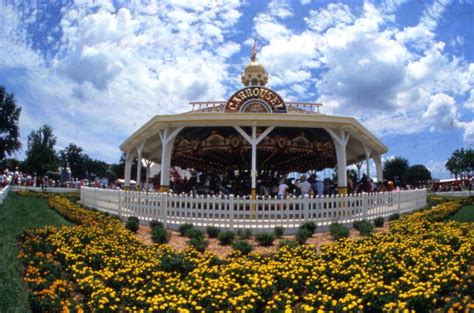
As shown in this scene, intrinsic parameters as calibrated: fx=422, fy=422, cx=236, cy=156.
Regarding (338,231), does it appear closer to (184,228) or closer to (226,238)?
(226,238)

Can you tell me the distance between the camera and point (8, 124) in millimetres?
40719

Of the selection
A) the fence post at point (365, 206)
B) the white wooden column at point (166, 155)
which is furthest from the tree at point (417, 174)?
the white wooden column at point (166, 155)

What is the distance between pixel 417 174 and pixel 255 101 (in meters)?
73.0

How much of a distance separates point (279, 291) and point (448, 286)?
251cm

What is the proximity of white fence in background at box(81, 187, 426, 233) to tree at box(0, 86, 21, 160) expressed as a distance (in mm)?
30573

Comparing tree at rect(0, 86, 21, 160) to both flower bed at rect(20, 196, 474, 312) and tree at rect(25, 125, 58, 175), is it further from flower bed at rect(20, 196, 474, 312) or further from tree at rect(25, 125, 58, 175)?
flower bed at rect(20, 196, 474, 312)

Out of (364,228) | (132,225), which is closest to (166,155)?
(132,225)

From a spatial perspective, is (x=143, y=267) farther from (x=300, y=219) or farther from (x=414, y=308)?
(x=300, y=219)

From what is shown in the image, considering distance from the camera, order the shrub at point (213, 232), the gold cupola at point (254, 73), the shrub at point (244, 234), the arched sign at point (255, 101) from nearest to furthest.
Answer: the shrub at point (244, 234), the shrub at point (213, 232), the arched sign at point (255, 101), the gold cupola at point (254, 73)

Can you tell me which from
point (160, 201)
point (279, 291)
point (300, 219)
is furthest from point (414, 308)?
point (160, 201)

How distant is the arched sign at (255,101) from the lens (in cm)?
1861

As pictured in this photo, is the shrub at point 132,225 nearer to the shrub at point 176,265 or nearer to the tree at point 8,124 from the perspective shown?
the shrub at point 176,265

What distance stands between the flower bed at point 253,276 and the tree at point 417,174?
75.8 m

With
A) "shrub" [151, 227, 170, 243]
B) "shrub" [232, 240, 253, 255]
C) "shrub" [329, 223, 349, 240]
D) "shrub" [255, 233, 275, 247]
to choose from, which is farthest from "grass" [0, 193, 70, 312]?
"shrub" [329, 223, 349, 240]
